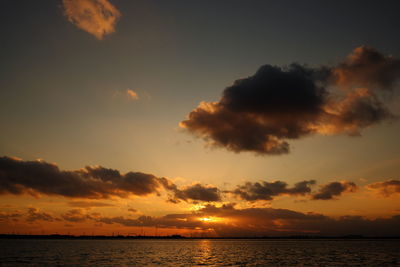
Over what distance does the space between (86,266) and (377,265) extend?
87.9 metres

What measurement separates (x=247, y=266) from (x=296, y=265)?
16.1 metres

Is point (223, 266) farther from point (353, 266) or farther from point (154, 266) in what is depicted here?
point (353, 266)

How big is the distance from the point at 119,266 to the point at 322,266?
199ft

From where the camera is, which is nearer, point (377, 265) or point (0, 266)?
point (0, 266)

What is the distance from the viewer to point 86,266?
92.3 metres

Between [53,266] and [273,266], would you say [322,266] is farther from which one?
[53,266]

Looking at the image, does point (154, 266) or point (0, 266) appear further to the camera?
point (154, 266)

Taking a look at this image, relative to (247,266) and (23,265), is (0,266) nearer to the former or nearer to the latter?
(23,265)

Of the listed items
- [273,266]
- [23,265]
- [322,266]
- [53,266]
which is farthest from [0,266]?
[322,266]

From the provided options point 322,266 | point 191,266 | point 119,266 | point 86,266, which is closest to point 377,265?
point 322,266

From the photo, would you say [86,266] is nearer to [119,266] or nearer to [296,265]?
[119,266]

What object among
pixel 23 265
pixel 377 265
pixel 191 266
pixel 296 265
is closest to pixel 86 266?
pixel 23 265

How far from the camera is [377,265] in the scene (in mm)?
95188

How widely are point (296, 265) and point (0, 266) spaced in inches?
3436
